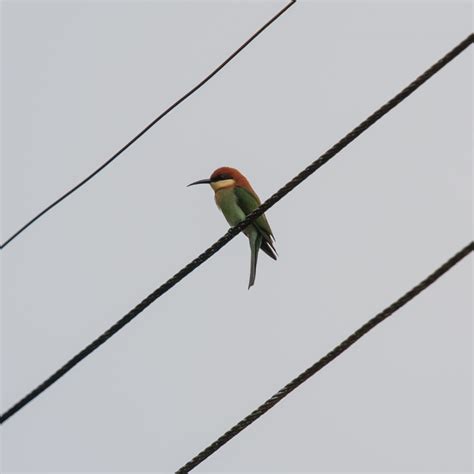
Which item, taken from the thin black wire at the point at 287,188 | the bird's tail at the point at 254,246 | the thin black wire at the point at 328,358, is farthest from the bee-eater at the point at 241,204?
the thin black wire at the point at 328,358

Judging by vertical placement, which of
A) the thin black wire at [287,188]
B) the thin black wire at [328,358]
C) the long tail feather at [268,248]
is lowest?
the thin black wire at [328,358]

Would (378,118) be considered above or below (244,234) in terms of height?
below

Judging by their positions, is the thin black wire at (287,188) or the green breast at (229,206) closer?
the thin black wire at (287,188)

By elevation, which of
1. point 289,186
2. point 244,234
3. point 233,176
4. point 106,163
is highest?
point 233,176

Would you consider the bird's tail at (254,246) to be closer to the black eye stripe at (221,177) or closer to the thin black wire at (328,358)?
the black eye stripe at (221,177)

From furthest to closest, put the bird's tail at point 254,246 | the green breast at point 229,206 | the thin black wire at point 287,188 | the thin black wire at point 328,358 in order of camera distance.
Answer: the green breast at point 229,206
the bird's tail at point 254,246
the thin black wire at point 287,188
the thin black wire at point 328,358

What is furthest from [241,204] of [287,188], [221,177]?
[287,188]

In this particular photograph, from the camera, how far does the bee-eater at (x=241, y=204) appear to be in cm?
552

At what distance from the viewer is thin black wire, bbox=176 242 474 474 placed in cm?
247

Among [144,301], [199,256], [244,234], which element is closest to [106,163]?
[199,256]

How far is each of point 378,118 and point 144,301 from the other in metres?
0.82

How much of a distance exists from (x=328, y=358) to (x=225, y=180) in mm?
3285

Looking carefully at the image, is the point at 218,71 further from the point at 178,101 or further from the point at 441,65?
the point at 441,65

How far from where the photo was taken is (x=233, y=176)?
5.91 metres
